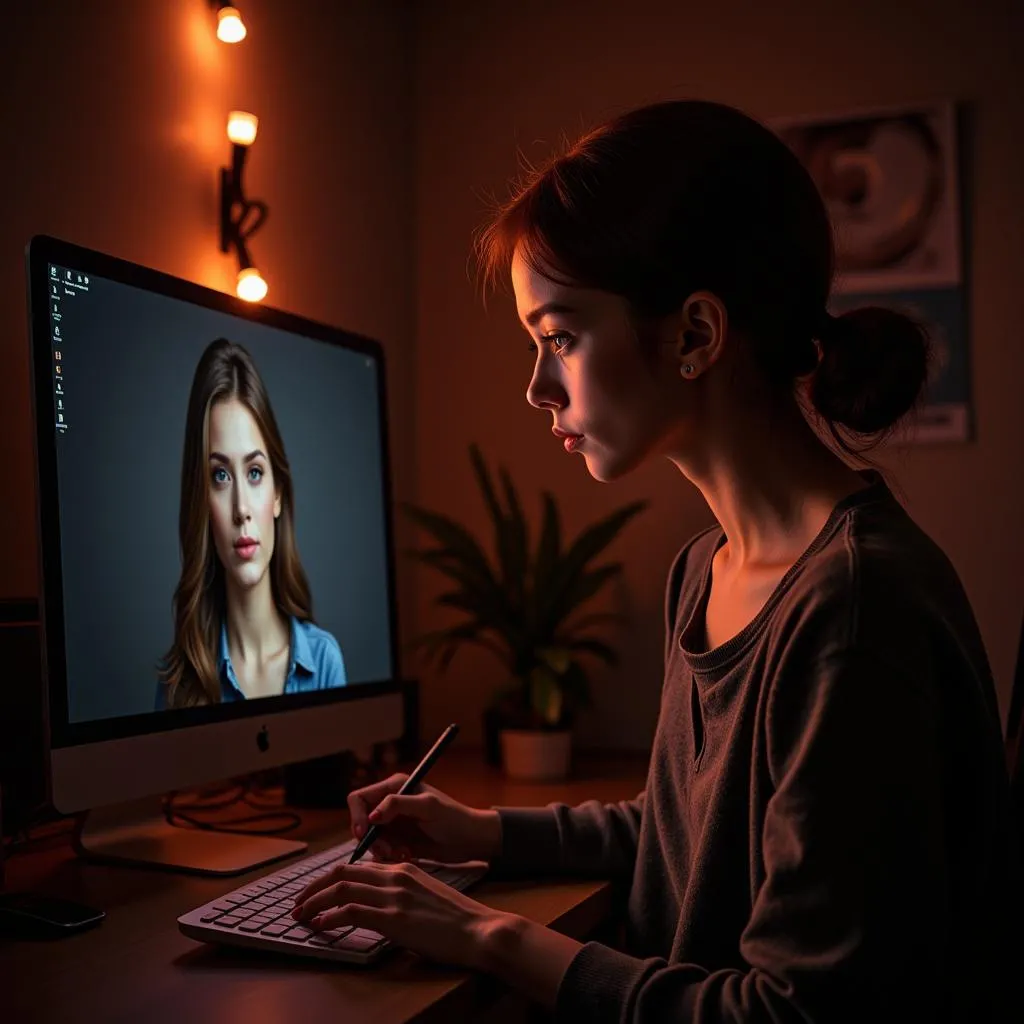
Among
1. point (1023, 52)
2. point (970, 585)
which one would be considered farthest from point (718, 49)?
point (970, 585)

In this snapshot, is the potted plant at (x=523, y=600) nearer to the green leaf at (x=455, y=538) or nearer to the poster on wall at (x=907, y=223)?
the green leaf at (x=455, y=538)

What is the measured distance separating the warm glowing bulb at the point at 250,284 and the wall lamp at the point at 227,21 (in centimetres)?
34

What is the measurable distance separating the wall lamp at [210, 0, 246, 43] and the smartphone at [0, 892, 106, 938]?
1.25 meters

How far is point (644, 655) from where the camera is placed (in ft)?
6.97

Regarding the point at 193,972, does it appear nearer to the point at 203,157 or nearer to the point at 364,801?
the point at 364,801

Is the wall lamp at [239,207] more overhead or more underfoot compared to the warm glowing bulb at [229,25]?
more underfoot

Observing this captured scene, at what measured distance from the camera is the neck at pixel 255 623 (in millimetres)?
1280

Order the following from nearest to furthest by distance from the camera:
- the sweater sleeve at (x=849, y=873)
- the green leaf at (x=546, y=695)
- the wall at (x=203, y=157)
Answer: the sweater sleeve at (x=849, y=873)
the wall at (x=203, y=157)
the green leaf at (x=546, y=695)

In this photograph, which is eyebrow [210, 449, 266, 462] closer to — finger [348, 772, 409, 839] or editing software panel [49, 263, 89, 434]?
editing software panel [49, 263, 89, 434]

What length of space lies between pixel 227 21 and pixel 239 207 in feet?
0.88

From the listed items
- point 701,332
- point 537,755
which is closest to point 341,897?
point 701,332

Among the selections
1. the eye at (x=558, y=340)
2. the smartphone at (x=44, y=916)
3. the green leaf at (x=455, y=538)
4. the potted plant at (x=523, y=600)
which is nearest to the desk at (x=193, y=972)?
the smartphone at (x=44, y=916)

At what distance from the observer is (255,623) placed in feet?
4.30

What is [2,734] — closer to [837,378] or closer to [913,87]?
[837,378]
